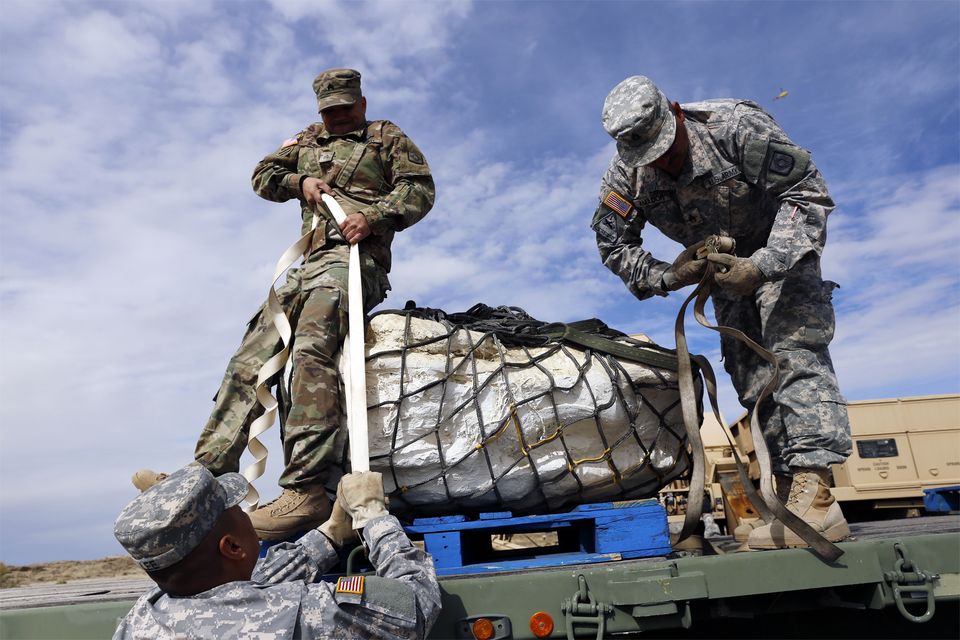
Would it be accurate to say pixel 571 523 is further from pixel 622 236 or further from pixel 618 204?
pixel 618 204

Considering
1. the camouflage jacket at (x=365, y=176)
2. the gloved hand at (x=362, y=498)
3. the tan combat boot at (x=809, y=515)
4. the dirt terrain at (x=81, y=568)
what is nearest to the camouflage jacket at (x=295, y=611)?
the gloved hand at (x=362, y=498)

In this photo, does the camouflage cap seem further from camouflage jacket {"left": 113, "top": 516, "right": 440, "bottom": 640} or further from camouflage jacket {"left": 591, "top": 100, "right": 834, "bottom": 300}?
camouflage jacket {"left": 591, "top": 100, "right": 834, "bottom": 300}

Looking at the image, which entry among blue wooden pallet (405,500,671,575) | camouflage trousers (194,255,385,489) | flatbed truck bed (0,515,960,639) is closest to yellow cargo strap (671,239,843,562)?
blue wooden pallet (405,500,671,575)

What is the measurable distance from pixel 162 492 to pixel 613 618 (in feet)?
3.95

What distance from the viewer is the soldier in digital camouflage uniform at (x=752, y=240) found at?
2.45m

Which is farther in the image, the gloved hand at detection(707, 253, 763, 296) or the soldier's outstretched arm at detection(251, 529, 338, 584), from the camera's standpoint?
the gloved hand at detection(707, 253, 763, 296)

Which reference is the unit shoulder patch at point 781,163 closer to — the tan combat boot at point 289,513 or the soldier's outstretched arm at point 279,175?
the soldier's outstretched arm at point 279,175

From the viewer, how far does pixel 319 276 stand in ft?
8.64

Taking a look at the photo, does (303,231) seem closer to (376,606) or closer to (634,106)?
(634,106)

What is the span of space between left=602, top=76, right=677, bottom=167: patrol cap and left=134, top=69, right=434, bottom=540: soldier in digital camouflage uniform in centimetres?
78

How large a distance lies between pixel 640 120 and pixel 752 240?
72 centimetres

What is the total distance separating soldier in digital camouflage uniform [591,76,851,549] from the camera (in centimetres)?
245

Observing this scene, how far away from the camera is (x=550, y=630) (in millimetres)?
1894

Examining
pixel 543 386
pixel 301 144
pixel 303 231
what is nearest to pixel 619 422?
pixel 543 386
